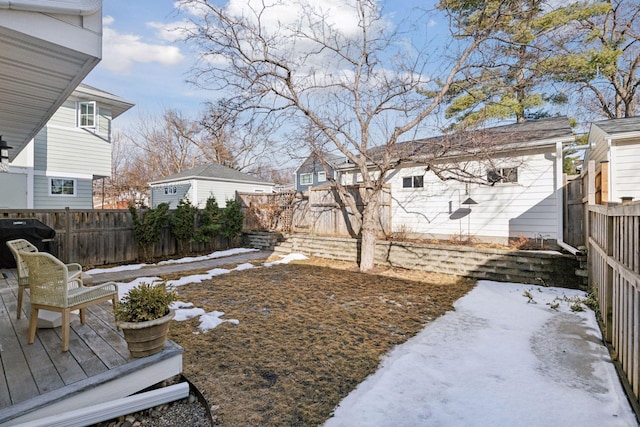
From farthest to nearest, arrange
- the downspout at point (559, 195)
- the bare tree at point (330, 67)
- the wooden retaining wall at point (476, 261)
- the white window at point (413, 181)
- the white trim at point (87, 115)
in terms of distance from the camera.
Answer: the white trim at point (87, 115)
the white window at point (413, 181)
the downspout at point (559, 195)
the bare tree at point (330, 67)
the wooden retaining wall at point (476, 261)

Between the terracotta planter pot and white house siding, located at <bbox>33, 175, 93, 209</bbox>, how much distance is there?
10.5 meters

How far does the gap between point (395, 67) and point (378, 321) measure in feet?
19.5

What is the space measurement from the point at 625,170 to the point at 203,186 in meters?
15.8

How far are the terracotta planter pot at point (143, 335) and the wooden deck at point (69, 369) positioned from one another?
0.07 m

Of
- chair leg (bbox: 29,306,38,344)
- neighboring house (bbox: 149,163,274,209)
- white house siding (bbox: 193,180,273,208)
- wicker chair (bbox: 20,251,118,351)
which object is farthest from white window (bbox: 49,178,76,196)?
chair leg (bbox: 29,306,38,344)

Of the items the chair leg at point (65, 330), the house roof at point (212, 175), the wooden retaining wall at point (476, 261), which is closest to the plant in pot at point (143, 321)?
the chair leg at point (65, 330)

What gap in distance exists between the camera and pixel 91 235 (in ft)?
26.5

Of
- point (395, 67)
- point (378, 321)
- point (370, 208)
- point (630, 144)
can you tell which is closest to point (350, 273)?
point (370, 208)

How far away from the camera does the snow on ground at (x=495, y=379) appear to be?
7.55ft

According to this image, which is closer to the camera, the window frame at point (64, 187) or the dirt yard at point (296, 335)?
the dirt yard at point (296, 335)

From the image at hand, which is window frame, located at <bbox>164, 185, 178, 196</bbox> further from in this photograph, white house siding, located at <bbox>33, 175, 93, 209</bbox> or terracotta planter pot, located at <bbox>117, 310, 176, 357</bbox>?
terracotta planter pot, located at <bbox>117, 310, 176, 357</bbox>

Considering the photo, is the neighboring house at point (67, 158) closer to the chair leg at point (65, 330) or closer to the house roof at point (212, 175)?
the house roof at point (212, 175)

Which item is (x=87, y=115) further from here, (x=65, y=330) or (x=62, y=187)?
(x=65, y=330)

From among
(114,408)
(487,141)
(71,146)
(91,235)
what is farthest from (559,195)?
(71,146)
